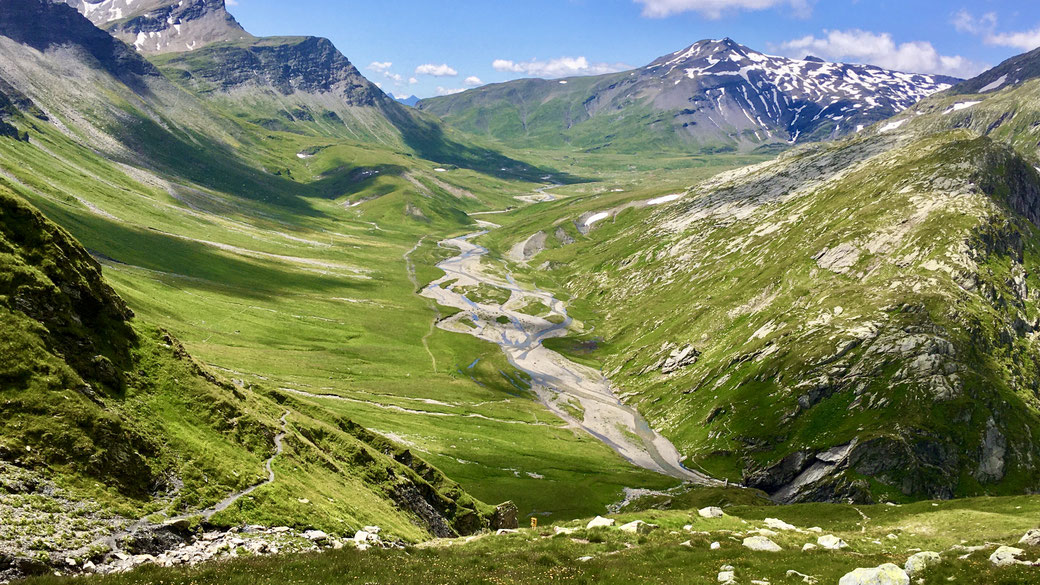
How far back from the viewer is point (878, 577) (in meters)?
26.8

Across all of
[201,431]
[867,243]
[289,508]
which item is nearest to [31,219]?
[201,431]

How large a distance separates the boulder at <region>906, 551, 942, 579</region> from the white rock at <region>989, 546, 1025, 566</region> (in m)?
2.37

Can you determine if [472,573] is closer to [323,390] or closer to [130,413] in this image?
[130,413]

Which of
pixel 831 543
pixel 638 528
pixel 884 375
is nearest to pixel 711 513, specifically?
pixel 638 528

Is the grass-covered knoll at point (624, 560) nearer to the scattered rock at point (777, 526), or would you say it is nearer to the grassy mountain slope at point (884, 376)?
the scattered rock at point (777, 526)

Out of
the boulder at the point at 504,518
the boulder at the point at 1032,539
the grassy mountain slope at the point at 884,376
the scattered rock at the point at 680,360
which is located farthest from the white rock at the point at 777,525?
the scattered rock at the point at 680,360

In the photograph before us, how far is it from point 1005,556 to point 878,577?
7580mm

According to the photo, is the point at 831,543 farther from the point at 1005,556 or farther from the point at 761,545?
the point at 1005,556

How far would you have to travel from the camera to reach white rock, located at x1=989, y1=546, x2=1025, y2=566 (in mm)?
28531

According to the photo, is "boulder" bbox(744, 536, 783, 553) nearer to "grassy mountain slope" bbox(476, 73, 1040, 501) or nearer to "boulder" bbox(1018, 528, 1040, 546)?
"boulder" bbox(1018, 528, 1040, 546)

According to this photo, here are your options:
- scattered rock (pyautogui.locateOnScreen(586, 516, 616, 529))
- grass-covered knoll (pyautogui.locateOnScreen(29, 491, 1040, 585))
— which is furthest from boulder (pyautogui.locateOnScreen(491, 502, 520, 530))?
scattered rock (pyautogui.locateOnScreen(586, 516, 616, 529))

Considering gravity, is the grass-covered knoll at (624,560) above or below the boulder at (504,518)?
above

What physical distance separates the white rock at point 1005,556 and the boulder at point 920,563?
2367 millimetres

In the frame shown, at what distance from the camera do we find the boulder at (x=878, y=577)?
26.3 metres
